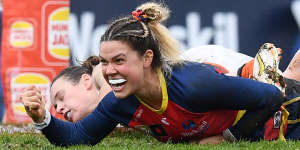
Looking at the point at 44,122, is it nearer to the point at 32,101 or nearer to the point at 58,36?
the point at 32,101

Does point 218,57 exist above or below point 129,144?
above

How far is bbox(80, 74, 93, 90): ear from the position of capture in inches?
260

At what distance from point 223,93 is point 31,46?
18.3 ft

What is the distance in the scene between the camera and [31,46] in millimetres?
10086

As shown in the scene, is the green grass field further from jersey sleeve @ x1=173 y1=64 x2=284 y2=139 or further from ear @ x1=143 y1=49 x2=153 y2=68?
ear @ x1=143 y1=49 x2=153 y2=68

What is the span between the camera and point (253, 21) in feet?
29.8

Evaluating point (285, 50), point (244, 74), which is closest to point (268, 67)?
point (244, 74)

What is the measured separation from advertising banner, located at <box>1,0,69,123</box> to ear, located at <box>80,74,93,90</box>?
10.6ft

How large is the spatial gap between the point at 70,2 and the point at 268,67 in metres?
4.46

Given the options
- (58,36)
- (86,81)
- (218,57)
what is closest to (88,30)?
(58,36)

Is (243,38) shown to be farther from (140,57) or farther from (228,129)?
(140,57)

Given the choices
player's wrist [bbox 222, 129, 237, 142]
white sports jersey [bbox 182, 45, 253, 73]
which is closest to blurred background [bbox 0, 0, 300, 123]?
white sports jersey [bbox 182, 45, 253, 73]

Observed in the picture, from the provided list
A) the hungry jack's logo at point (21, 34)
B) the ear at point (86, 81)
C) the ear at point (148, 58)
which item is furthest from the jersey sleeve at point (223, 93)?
the hungry jack's logo at point (21, 34)

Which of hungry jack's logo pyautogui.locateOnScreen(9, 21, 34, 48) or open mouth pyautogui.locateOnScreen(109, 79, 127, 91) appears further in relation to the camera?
hungry jack's logo pyautogui.locateOnScreen(9, 21, 34, 48)
